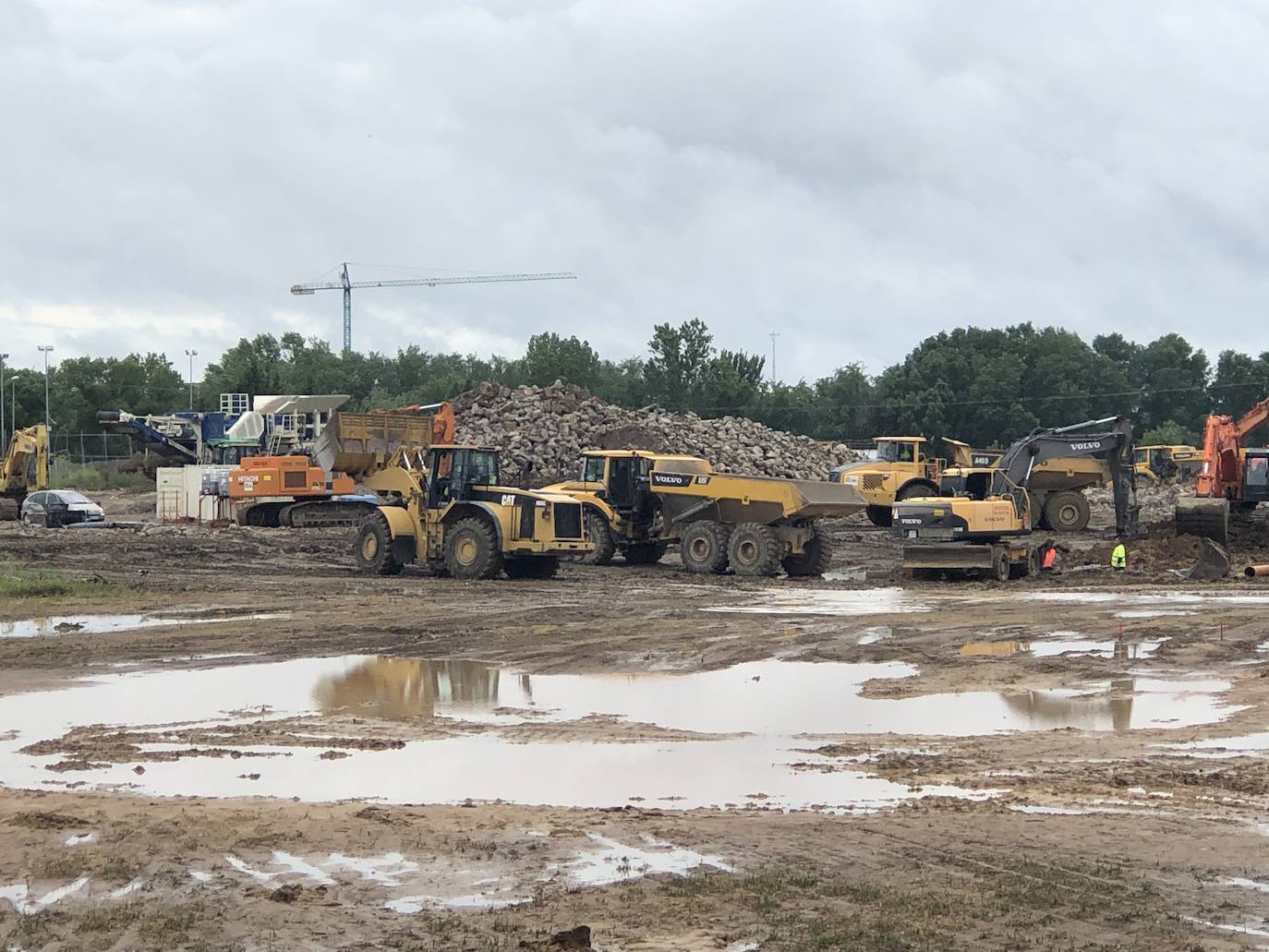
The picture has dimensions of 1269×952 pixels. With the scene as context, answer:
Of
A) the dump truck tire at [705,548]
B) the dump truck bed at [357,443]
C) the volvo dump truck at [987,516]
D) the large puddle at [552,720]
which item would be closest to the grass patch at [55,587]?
the large puddle at [552,720]

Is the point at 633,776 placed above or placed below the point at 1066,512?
below

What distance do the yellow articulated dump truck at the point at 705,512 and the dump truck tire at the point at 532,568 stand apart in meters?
2.35

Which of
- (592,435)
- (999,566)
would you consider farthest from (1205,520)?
(592,435)

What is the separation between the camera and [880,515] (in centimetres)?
4316

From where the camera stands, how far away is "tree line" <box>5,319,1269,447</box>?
87250mm

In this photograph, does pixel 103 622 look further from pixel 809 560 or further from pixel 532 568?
pixel 809 560

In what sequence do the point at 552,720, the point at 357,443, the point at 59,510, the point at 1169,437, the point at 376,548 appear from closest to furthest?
the point at 552,720 → the point at 376,548 → the point at 357,443 → the point at 59,510 → the point at 1169,437

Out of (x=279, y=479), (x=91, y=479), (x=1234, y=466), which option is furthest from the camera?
(x=91, y=479)

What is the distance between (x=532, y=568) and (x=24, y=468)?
27414 mm

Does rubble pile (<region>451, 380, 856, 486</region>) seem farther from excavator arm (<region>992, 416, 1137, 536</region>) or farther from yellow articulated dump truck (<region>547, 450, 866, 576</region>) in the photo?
excavator arm (<region>992, 416, 1137, 536</region>)

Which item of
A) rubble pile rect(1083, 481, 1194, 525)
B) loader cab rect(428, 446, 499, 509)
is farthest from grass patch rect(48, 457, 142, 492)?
loader cab rect(428, 446, 499, 509)

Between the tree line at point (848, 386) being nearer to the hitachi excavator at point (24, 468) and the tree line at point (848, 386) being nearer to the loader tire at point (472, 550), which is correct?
the hitachi excavator at point (24, 468)

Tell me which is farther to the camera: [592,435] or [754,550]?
[592,435]

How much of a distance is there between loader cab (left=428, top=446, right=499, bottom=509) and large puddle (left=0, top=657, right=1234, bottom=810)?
9597mm
